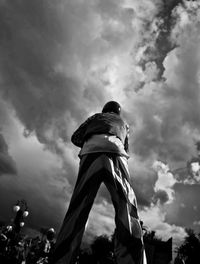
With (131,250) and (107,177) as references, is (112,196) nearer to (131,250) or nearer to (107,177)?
(107,177)

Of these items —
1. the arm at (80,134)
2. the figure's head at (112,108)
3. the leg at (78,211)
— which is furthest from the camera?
the figure's head at (112,108)

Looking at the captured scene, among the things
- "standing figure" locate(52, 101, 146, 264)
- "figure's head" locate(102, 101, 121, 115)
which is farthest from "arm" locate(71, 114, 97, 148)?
"figure's head" locate(102, 101, 121, 115)

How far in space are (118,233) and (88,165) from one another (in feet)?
2.55

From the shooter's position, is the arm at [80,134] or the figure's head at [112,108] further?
the figure's head at [112,108]

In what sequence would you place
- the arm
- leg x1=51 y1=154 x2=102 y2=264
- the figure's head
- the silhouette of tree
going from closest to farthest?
leg x1=51 y1=154 x2=102 y2=264
the arm
the figure's head
the silhouette of tree

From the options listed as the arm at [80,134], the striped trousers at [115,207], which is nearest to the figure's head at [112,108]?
the arm at [80,134]

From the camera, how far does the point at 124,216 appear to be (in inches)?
92.1

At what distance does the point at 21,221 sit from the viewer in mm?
22453

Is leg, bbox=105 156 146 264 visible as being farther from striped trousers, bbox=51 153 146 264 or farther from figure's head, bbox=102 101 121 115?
figure's head, bbox=102 101 121 115

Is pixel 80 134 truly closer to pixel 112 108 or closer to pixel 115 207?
pixel 112 108

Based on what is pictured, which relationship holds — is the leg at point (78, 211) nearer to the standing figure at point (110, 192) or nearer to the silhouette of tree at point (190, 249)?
the standing figure at point (110, 192)

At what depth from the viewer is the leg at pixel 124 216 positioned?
218cm

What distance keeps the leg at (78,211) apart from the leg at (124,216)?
0.57 feet

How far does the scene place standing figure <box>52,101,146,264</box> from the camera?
7.20 ft
